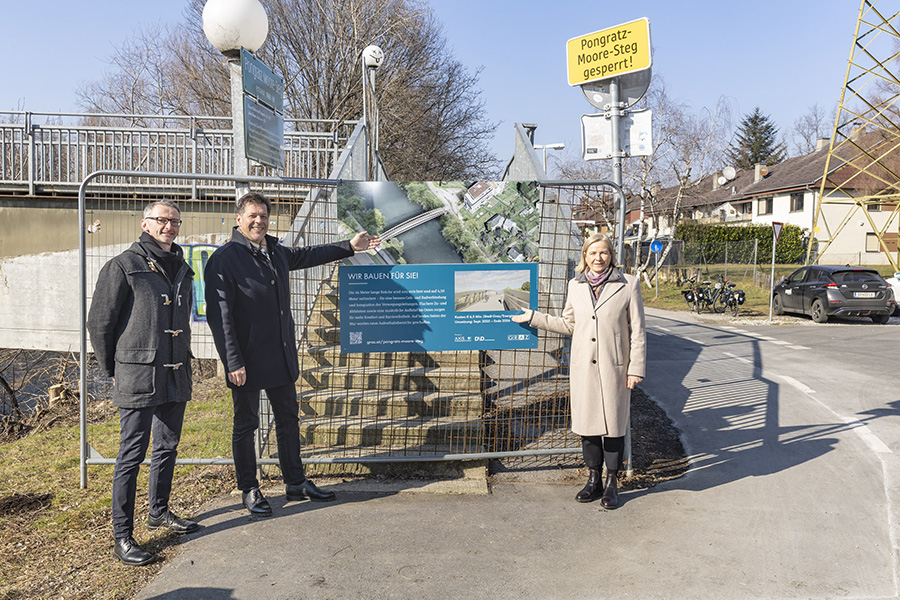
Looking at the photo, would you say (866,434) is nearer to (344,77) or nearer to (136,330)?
(136,330)

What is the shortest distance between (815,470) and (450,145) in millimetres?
29307

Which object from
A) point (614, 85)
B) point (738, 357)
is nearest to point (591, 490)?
point (614, 85)

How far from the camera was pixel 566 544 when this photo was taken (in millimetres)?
4230

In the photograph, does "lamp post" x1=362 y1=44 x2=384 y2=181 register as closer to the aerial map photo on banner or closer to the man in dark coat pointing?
the aerial map photo on banner

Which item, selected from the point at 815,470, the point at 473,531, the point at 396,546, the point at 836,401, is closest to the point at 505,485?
the point at 473,531

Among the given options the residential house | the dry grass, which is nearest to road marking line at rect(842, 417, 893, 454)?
the dry grass

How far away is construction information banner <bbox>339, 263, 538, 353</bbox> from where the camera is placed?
528 centimetres

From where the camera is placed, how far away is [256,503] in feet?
15.2

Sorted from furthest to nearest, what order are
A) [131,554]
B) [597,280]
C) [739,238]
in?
[739,238] < [597,280] < [131,554]

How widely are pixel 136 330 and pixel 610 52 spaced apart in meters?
4.49

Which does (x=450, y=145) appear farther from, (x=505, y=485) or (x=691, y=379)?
(x=505, y=485)

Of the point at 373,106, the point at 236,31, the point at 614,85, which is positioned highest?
the point at 373,106

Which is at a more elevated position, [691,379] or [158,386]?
[158,386]

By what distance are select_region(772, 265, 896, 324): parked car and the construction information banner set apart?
16.3m
